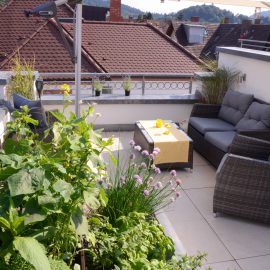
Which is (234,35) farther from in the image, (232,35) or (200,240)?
(200,240)

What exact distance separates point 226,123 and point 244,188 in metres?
2.10

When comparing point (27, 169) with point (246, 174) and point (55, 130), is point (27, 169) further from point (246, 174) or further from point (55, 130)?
point (246, 174)

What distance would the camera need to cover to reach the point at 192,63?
44.8 feet

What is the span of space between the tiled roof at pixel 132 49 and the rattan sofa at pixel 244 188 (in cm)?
924

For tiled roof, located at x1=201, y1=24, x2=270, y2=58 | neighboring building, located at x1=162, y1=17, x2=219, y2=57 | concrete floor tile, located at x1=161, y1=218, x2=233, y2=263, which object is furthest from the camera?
neighboring building, located at x1=162, y1=17, x2=219, y2=57

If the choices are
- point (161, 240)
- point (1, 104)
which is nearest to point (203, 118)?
point (1, 104)

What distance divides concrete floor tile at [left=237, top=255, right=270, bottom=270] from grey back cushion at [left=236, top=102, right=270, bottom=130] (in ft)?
6.52

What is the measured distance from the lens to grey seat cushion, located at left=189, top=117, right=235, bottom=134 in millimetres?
4879

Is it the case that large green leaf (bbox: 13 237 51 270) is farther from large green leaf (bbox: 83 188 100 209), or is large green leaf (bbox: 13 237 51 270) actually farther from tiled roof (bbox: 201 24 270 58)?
tiled roof (bbox: 201 24 270 58)

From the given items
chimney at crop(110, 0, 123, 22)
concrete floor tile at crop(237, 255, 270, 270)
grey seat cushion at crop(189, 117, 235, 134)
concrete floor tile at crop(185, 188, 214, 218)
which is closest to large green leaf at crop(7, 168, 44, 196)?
concrete floor tile at crop(237, 255, 270, 270)

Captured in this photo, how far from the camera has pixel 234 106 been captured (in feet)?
17.2

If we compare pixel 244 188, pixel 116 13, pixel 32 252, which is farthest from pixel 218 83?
pixel 116 13

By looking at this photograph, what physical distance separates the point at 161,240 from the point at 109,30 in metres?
12.8

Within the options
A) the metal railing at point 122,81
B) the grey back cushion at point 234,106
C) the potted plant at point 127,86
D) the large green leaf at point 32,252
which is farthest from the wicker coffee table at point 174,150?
the large green leaf at point 32,252
